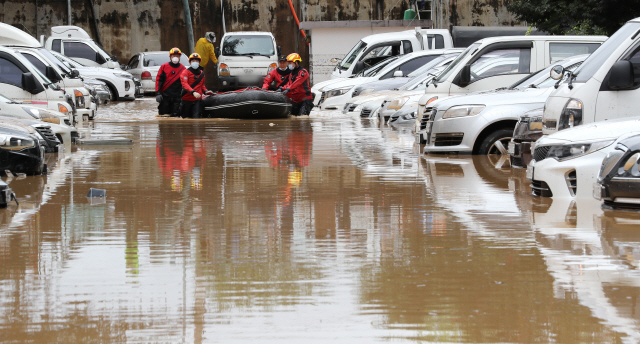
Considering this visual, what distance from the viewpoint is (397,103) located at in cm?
1806

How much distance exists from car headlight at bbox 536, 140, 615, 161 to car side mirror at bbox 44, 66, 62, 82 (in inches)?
436

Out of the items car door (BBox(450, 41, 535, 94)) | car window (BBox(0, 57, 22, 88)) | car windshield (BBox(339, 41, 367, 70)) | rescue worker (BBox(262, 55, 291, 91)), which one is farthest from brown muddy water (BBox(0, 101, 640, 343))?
car windshield (BBox(339, 41, 367, 70))

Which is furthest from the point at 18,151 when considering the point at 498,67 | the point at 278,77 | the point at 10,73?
the point at 278,77

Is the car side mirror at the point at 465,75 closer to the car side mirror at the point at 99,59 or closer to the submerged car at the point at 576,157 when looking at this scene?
the submerged car at the point at 576,157

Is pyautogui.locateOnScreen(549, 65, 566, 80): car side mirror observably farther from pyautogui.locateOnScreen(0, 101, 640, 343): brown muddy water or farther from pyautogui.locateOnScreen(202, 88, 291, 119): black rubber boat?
pyautogui.locateOnScreen(202, 88, 291, 119): black rubber boat

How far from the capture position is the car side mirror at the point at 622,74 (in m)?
8.80

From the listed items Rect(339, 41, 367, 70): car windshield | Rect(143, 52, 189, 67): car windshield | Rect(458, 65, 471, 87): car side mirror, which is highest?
Rect(143, 52, 189, 67): car windshield

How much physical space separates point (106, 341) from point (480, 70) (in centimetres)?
1057

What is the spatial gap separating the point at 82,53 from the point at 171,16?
24.2 feet

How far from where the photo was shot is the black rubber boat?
1894 centimetres

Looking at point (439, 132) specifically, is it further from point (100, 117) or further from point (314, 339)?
point (100, 117)

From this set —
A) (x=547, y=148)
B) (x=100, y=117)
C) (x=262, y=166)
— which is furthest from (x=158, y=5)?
(x=547, y=148)

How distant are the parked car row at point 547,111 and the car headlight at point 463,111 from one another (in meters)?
0.01

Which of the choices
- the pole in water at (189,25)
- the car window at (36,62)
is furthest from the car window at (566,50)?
the pole in water at (189,25)
